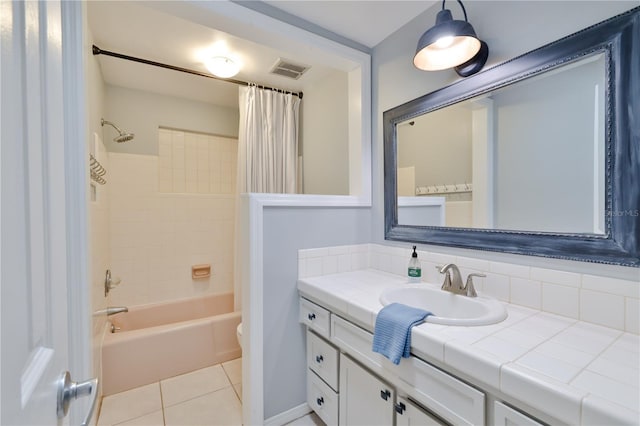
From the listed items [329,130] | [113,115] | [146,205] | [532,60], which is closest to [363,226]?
[329,130]

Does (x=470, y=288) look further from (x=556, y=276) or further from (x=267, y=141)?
(x=267, y=141)

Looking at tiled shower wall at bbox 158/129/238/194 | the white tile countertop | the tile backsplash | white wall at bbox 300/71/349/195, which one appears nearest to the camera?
the white tile countertop

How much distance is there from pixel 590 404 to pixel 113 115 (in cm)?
354

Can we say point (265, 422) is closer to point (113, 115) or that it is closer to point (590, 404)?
point (590, 404)

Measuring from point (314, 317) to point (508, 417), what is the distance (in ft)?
3.31

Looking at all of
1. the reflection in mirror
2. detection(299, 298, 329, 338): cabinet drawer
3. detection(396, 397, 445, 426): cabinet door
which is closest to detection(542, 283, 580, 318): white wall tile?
the reflection in mirror

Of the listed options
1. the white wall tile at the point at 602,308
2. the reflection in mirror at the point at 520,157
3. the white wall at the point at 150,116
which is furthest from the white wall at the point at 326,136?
the white wall tile at the point at 602,308

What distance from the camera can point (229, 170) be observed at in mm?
3531

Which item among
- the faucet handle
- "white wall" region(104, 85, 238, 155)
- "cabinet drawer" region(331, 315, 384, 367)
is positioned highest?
"white wall" region(104, 85, 238, 155)

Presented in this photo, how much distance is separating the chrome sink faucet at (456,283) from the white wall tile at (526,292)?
14 centimetres

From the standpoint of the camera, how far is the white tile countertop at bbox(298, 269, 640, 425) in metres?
0.66

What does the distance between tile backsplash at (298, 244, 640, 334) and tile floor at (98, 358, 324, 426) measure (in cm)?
106

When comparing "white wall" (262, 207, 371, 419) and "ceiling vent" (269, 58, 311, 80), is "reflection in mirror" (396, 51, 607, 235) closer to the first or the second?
"white wall" (262, 207, 371, 419)

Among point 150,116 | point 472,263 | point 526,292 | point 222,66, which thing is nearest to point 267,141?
point 222,66
